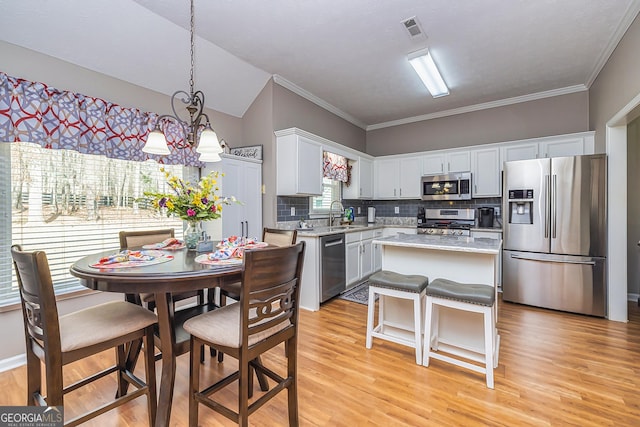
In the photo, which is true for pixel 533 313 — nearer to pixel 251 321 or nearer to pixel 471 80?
pixel 471 80

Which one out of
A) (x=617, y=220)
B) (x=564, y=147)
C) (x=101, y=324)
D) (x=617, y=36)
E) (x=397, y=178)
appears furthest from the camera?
(x=397, y=178)

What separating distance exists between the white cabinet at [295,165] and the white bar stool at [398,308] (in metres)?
1.61

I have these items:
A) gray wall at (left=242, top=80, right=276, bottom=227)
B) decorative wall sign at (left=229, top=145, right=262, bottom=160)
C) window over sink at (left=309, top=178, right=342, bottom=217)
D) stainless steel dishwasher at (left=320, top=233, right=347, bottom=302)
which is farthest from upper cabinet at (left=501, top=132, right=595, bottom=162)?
decorative wall sign at (left=229, top=145, right=262, bottom=160)

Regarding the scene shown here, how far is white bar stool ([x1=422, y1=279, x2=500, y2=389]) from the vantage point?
75.9 inches

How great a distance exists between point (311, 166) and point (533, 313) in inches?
124

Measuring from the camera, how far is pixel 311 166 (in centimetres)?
379

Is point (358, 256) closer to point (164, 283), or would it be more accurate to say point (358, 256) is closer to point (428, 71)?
point (428, 71)

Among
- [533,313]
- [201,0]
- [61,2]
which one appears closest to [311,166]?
[201,0]

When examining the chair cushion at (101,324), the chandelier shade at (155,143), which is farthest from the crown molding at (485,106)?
the chair cushion at (101,324)

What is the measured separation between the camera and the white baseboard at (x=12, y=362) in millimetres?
2133

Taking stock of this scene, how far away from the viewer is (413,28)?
267cm

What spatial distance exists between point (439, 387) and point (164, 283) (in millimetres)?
1854

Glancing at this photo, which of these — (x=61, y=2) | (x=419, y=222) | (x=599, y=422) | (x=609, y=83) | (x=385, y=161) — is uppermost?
(x=61, y=2)

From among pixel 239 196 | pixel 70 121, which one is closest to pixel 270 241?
pixel 239 196
